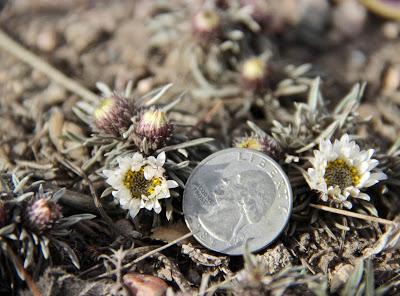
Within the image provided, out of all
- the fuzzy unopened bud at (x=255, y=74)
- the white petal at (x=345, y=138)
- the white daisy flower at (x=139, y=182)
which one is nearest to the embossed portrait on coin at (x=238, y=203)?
the white daisy flower at (x=139, y=182)

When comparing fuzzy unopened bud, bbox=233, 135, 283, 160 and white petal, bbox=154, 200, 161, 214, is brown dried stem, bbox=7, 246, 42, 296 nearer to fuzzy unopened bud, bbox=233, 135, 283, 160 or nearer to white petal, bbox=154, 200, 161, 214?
white petal, bbox=154, 200, 161, 214

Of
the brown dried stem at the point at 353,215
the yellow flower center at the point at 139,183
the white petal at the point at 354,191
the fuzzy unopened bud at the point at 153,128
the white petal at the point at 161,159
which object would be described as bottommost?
the brown dried stem at the point at 353,215

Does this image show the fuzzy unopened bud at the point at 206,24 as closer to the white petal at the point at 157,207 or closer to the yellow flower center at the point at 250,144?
the yellow flower center at the point at 250,144

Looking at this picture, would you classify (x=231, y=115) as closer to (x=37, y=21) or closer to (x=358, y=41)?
(x=358, y=41)

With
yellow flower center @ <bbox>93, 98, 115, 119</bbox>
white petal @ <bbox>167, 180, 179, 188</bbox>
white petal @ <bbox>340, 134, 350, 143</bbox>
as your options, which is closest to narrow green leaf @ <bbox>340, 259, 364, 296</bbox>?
white petal @ <bbox>340, 134, 350, 143</bbox>

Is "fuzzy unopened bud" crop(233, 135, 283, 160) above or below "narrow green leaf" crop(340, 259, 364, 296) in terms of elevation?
above

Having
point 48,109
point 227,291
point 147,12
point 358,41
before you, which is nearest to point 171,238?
point 227,291
